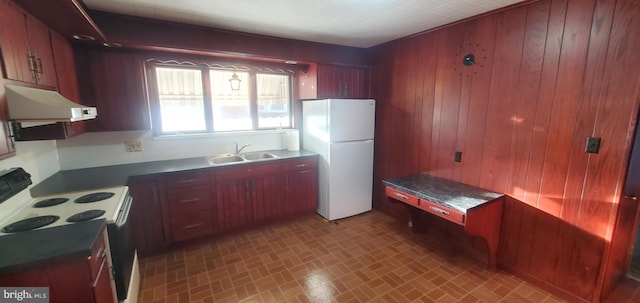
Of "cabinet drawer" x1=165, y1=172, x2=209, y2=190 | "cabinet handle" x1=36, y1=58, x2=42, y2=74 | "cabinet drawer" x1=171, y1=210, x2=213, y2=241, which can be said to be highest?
"cabinet handle" x1=36, y1=58, x2=42, y2=74

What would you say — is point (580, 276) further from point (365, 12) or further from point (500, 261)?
point (365, 12)

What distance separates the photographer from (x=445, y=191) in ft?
7.99

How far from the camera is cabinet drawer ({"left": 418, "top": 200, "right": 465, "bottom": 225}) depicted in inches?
83.2

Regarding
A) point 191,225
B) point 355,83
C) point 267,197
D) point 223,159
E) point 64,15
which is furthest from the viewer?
point 355,83

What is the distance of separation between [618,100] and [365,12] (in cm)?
188

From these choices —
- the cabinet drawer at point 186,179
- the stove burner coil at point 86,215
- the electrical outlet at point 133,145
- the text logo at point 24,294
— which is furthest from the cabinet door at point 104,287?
the electrical outlet at point 133,145

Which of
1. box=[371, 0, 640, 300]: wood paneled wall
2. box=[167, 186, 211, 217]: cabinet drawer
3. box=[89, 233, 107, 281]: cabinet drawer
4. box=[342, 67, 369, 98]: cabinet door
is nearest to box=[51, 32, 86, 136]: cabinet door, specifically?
box=[167, 186, 211, 217]: cabinet drawer

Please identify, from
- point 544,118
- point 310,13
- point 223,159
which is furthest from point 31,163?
point 544,118

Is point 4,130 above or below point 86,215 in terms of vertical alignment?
above

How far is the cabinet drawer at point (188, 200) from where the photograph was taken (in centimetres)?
260

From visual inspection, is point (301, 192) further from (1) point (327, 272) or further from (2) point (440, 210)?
(2) point (440, 210)

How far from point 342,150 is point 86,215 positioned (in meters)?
2.43

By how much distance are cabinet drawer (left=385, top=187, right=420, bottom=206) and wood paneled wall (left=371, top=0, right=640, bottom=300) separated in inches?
24.2

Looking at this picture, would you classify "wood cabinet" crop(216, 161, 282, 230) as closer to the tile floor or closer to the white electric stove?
the tile floor
